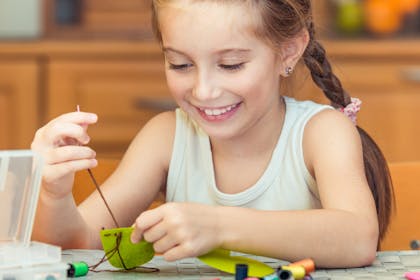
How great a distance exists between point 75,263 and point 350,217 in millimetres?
388

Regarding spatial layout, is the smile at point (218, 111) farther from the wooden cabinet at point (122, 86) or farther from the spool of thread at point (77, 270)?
the wooden cabinet at point (122, 86)

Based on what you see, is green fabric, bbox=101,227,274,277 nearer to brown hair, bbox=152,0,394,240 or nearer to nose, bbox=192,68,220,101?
nose, bbox=192,68,220,101

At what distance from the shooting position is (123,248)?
1.28 metres

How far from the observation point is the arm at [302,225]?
1.25m

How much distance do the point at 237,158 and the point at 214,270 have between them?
1.46 ft

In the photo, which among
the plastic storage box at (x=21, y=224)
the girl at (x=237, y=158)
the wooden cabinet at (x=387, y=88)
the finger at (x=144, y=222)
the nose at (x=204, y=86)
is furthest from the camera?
the wooden cabinet at (x=387, y=88)

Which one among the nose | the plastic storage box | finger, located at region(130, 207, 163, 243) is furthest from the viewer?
the nose

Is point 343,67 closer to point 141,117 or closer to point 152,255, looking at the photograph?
point 141,117

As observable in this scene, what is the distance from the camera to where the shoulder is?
155 cm

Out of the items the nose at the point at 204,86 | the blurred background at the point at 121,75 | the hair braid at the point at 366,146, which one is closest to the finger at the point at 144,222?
the nose at the point at 204,86

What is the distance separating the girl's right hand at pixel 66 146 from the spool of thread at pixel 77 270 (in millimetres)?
163

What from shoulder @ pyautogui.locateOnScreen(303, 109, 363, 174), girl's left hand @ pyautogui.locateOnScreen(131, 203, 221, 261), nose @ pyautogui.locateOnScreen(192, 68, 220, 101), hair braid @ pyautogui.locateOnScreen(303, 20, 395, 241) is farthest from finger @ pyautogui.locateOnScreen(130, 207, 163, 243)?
hair braid @ pyautogui.locateOnScreen(303, 20, 395, 241)

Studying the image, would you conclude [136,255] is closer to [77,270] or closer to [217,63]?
[77,270]

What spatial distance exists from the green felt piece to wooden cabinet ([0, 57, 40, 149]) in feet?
7.64
